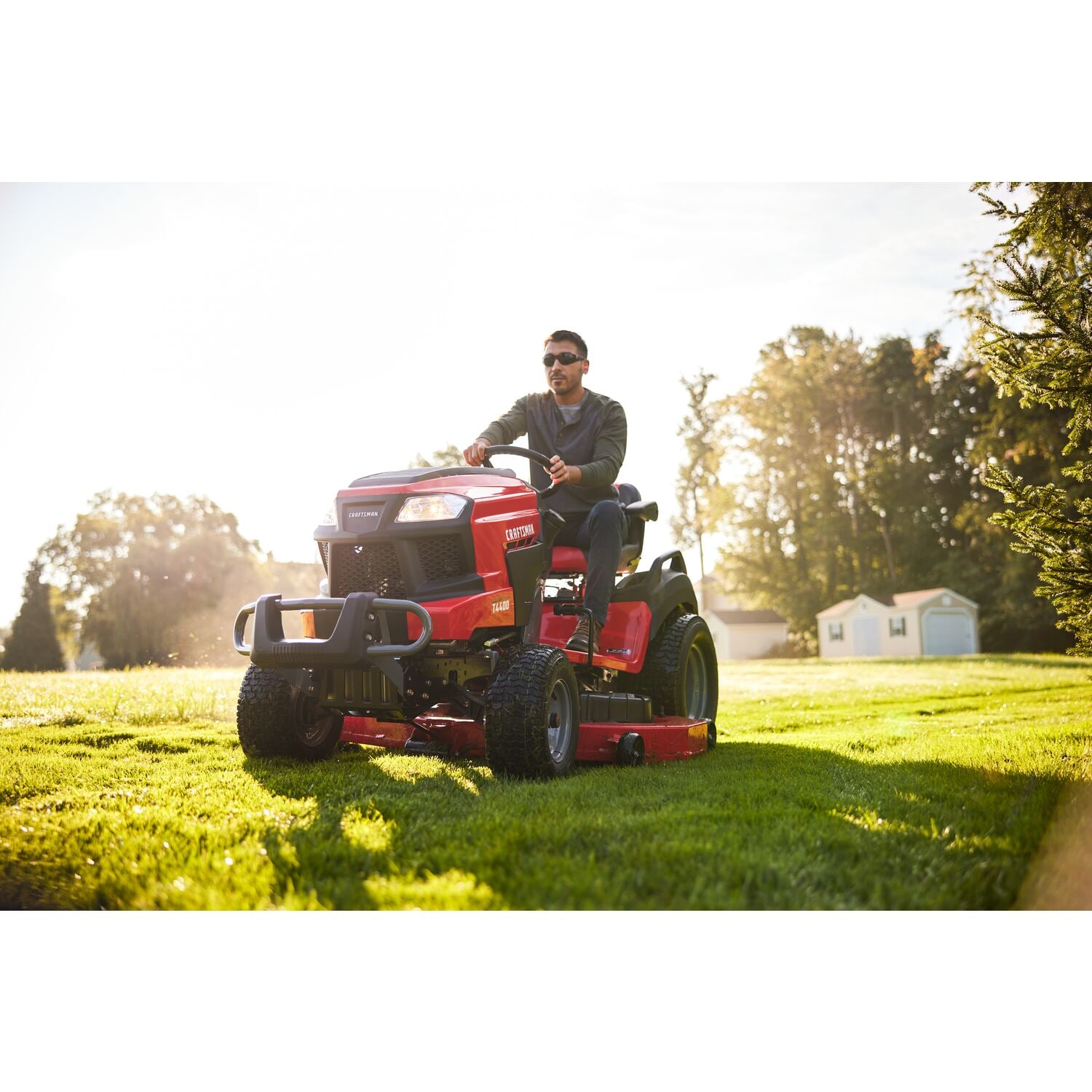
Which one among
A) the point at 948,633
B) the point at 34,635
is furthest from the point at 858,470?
the point at 34,635

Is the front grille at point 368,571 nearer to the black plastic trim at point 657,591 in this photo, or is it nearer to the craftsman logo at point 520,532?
the craftsman logo at point 520,532

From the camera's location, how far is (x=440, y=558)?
3.96 metres

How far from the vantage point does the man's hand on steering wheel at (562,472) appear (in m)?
4.40

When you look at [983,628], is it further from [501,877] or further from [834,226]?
[501,877]

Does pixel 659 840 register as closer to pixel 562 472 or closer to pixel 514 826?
pixel 514 826

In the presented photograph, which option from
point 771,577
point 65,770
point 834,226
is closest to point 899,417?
point 771,577

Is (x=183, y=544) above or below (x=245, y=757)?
above

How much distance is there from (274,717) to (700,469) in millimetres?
32321

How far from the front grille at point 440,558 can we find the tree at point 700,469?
102 feet

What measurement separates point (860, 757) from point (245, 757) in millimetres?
3070

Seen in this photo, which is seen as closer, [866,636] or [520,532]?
[520,532]

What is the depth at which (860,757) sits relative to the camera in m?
4.97

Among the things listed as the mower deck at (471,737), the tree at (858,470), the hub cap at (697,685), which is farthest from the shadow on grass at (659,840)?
the tree at (858,470)

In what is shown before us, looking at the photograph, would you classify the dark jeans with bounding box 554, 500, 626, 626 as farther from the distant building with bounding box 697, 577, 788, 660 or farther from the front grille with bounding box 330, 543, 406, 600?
the distant building with bounding box 697, 577, 788, 660
